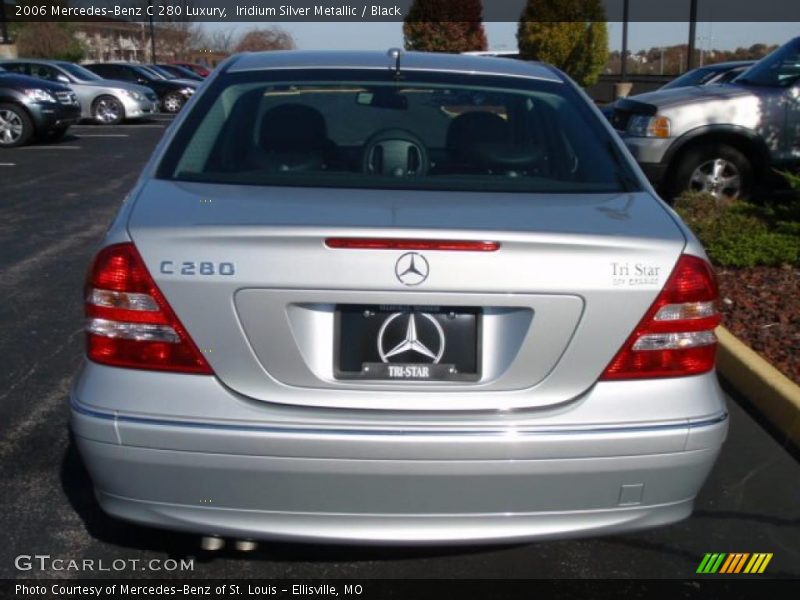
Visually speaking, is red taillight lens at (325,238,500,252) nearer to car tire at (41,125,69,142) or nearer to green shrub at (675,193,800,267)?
green shrub at (675,193,800,267)

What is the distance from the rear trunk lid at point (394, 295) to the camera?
8.81ft

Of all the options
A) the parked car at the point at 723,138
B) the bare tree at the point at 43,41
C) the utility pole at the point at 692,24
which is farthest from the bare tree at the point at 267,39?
the parked car at the point at 723,138

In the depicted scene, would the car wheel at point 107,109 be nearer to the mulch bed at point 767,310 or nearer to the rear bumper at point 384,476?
the mulch bed at point 767,310

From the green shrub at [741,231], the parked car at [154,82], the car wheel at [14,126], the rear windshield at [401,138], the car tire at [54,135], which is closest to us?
the rear windshield at [401,138]

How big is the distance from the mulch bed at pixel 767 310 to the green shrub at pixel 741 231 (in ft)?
0.28

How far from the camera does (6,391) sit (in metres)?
4.91

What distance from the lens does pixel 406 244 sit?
2.71 meters

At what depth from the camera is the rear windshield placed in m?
3.39

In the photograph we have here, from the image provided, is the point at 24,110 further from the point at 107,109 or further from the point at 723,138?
the point at 723,138

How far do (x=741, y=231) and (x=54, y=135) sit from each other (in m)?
14.3

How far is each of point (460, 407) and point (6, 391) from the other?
297 centimetres

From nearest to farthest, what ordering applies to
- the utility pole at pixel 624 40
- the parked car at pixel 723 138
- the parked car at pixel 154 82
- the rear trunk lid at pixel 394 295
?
the rear trunk lid at pixel 394 295 → the parked car at pixel 723 138 → the parked car at pixel 154 82 → the utility pole at pixel 624 40

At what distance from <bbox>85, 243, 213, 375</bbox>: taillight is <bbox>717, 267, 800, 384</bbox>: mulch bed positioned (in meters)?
3.40

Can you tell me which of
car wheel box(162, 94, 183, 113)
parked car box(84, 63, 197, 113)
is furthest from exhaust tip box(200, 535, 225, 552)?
car wheel box(162, 94, 183, 113)
